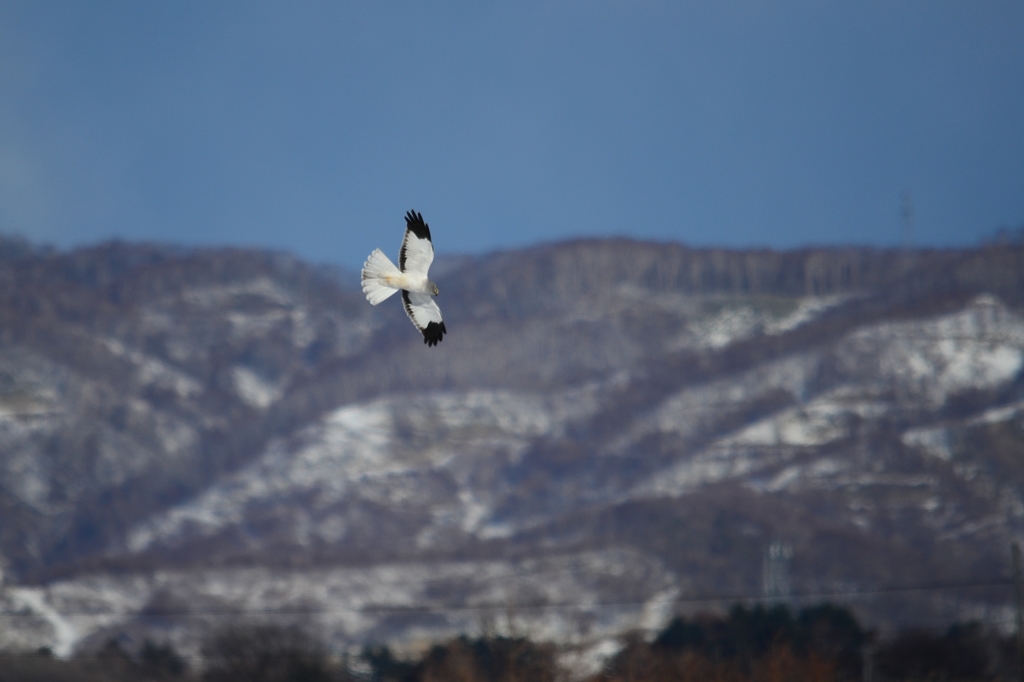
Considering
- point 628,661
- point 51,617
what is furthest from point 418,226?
point 51,617

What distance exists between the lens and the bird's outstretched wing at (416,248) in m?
18.4

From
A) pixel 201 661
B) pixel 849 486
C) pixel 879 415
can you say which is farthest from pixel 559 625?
pixel 879 415

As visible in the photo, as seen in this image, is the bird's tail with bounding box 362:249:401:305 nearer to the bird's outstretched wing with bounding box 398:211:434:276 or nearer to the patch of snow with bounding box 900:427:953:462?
the bird's outstretched wing with bounding box 398:211:434:276

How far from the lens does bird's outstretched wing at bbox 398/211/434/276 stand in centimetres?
1838

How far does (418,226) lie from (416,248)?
35cm

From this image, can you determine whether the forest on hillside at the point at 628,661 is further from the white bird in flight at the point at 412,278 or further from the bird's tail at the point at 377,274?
the bird's tail at the point at 377,274

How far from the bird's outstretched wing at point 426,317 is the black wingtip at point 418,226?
0.90m

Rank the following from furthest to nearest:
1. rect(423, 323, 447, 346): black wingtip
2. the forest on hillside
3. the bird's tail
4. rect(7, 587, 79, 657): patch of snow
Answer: rect(7, 587, 79, 657): patch of snow, the forest on hillside, rect(423, 323, 447, 346): black wingtip, the bird's tail

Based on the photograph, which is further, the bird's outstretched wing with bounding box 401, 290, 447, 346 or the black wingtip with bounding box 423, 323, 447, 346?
the black wingtip with bounding box 423, 323, 447, 346

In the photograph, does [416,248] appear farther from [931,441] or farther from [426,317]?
[931,441]

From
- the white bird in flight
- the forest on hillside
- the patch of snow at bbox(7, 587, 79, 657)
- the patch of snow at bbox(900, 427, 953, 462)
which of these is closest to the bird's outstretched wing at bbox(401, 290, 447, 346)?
the white bird in flight

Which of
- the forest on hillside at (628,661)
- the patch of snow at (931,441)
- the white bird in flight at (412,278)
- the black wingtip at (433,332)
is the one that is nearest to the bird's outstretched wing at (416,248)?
the white bird in flight at (412,278)

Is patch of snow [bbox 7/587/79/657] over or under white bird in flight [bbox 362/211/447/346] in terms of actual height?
over

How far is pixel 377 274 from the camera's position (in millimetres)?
17969
